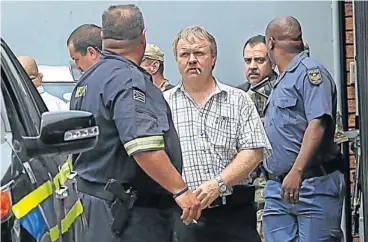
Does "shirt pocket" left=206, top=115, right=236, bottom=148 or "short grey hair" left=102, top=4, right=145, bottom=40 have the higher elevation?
"short grey hair" left=102, top=4, right=145, bottom=40

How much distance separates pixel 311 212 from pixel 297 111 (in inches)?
23.7

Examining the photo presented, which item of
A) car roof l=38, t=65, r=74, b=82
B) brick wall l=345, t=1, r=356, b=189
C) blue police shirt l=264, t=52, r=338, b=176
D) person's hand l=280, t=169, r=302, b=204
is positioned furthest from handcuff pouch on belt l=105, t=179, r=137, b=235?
brick wall l=345, t=1, r=356, b=189

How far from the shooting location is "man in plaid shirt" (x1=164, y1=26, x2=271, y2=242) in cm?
463

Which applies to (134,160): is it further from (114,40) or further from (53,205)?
(53,205)

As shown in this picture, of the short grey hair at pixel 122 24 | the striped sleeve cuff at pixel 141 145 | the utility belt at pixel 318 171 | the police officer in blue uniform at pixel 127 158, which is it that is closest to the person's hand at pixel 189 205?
the police officer in blue uniform at pixel 127 158

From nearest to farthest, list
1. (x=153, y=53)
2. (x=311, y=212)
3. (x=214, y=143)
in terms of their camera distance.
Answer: (x=214, y=143) < (x=311, y=212) < (x=153, y=53)

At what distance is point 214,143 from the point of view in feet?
15.3

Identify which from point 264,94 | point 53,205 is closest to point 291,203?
point 264,94

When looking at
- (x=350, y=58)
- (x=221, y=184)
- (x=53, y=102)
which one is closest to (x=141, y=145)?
(x=221, y=184)

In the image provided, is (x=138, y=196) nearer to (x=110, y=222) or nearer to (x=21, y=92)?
(x=110, y=222)

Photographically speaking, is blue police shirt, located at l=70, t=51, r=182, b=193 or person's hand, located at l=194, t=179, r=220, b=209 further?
person's hand, located at l=194, t=179, r=220, b=209

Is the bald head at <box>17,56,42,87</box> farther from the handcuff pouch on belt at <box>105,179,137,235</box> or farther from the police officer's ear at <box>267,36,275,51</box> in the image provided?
the handcuff pouch on belt at <box>105,179,137,235</box>

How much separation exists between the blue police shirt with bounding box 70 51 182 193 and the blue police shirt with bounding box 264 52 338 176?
3.83ft

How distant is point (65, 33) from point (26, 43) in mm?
298
